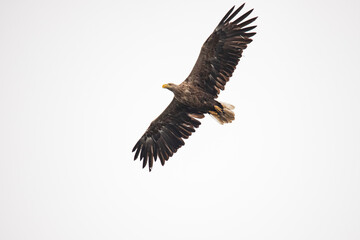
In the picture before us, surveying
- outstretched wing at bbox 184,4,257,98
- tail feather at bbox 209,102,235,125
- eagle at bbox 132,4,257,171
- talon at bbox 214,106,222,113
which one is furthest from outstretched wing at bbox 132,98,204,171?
outstretched wing at bbox 184,4,257,98

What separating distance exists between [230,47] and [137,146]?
13.3 ft

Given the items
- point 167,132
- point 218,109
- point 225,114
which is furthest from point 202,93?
point 167,132

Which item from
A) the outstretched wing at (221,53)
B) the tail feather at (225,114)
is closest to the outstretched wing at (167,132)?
the tail feather at (225,114)

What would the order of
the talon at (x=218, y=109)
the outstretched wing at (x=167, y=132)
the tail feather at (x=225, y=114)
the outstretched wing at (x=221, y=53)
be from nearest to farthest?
the outstretched wing at (x=221, y=53)
the talon at (x=218, y=109)
the tail feather at (x=225, y=114)
the outstretched wing at (x=167, y=132)

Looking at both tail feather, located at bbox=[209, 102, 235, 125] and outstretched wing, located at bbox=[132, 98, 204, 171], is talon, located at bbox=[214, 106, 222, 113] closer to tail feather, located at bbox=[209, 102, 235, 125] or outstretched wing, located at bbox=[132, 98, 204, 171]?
tail feather, located at bbox=[209, 102, 235, 125]

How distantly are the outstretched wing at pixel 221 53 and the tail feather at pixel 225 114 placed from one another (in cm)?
63

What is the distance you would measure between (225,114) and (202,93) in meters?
1.02

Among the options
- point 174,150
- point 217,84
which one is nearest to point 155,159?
point 174,150

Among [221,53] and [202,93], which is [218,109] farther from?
[221,53]

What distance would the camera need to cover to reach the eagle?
34.5ft

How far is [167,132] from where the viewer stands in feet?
40.7

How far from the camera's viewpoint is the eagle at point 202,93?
10.5 metres

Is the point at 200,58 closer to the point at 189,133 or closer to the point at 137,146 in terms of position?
the point at 189,133

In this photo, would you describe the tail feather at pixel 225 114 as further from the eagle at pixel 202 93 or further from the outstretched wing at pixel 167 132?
the outstretched wing at pixel 167 132
